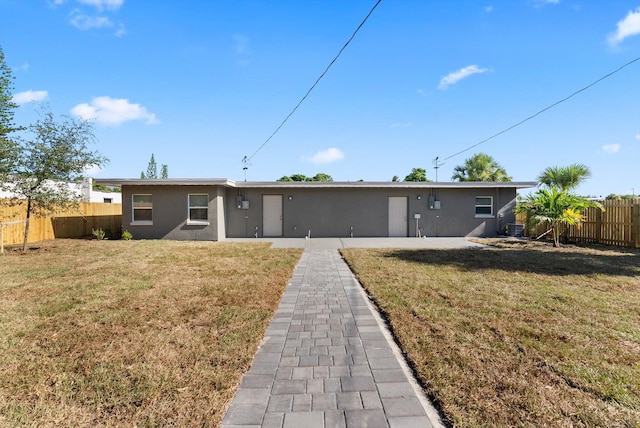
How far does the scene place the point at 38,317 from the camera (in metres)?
4.05

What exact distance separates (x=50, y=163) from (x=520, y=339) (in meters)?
12.9

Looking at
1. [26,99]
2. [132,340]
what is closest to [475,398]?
[132,340]

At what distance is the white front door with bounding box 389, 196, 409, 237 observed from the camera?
48.8 ft

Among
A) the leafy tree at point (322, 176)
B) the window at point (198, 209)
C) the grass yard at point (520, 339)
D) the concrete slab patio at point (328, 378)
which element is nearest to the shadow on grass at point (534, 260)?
the grass yard at point (520, 339)

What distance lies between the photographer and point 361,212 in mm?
14750

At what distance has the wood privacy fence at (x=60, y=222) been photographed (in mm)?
11555

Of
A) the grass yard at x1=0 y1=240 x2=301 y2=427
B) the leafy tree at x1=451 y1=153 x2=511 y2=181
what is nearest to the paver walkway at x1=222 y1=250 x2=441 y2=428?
the grass yard at x1=0 y1=240 x2=301 y2=427

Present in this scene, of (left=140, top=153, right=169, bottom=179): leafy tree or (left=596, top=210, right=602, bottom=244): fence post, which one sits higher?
(left=140, top=153, right=169, bottom=179): leafy tree

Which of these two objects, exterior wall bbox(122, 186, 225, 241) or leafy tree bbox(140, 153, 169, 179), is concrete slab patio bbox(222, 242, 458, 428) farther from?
leafy tree bbox(140, 153, 169, 179)

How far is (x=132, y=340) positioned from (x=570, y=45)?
14.7 meters

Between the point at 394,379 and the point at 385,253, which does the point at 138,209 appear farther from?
the point at 394,379

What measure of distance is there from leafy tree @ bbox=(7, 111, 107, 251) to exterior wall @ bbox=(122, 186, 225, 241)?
279 cm

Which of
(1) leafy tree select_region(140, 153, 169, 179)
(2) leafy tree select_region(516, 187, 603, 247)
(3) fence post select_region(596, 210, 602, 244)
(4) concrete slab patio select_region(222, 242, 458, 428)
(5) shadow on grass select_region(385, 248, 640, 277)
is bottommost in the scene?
(4) concrete slab patio select_region(222, 242, 458, 428)

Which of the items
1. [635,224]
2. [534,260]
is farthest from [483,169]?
[534,260]
